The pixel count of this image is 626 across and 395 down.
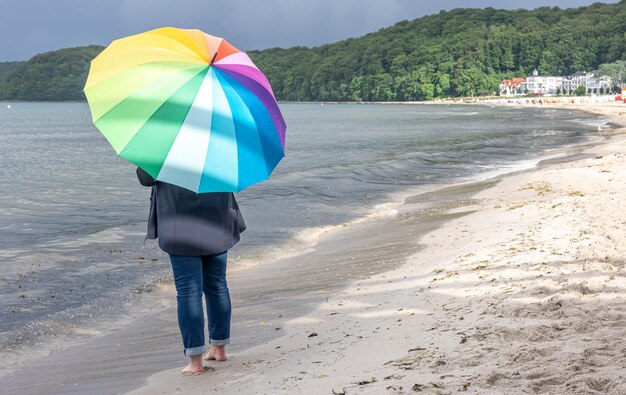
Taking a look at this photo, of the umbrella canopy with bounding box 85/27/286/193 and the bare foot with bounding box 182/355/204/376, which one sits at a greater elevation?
the umbrella canopy with bounding box 85/27/286/193

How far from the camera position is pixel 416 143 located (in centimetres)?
4528

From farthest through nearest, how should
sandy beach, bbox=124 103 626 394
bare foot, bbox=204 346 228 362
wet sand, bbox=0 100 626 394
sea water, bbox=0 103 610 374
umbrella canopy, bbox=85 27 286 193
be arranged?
1. sea water, bbox=0 103 610 374
2. bare foot, bbox=204 346 228 362
3. umbrella canopy, bbox=85 27 286 193
4. wet sand, bbox=0 100 626 394
5. sandy beach, bbox=124 103 626 394

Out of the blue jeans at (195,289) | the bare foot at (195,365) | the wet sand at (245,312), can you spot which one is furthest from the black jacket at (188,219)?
the wet sand at (245,312)

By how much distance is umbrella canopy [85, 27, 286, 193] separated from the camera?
4.81 meters

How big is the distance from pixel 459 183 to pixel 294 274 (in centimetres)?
1308

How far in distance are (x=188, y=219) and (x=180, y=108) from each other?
84cm

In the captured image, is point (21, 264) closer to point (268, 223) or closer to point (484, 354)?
point (268, 223)

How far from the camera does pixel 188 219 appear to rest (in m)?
5.26

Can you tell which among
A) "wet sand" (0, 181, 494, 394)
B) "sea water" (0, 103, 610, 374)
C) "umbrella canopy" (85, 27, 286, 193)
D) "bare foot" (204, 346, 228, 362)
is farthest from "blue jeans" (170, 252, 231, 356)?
"sea water" (0, 103, 610, 374)

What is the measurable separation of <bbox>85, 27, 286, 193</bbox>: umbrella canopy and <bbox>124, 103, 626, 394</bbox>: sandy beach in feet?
4.70

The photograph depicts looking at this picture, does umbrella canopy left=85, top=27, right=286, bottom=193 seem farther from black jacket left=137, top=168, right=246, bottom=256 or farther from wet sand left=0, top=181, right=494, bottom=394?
wet sand left=0, top=181, right=494, bottom=394

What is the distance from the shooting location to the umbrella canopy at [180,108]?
4.81 metres

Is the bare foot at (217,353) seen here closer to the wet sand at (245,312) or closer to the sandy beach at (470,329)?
the sandy beach at (470,329)

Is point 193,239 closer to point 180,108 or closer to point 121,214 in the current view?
point 180,108
